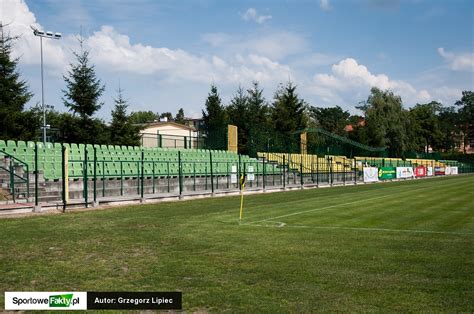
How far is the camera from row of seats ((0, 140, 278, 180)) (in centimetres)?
2400

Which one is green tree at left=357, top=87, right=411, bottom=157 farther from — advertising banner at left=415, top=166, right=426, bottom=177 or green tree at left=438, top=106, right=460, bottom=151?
green tree at left=438, top=106, right=460, bottom=151

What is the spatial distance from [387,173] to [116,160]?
1716 inches

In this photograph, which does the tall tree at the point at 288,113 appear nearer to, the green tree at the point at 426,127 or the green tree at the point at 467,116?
the green tree at the point at 426,127

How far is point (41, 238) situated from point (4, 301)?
19.7ft

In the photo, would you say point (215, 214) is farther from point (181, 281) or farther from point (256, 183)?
point (256, 183)

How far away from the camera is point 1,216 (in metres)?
17.0

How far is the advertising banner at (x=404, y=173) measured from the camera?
66400 millimetres

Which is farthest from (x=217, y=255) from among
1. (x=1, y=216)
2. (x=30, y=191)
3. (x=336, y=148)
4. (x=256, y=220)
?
(x=336, y=148)

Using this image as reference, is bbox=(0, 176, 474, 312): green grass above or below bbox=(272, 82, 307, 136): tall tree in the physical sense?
below

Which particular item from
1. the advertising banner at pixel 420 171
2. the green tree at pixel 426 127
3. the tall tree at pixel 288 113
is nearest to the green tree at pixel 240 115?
the tall tree at pixel 288 113

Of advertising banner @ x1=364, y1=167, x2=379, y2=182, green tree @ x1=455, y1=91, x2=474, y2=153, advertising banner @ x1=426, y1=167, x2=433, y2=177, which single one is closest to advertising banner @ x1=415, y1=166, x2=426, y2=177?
advertising banner @ x1=426, y1=167, x2=433, y2=177

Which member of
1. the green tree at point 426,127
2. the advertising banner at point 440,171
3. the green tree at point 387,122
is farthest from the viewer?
the green tree at point 426,127

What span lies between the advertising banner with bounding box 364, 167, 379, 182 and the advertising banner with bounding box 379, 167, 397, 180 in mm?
1847

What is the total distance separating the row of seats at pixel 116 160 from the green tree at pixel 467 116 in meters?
141
